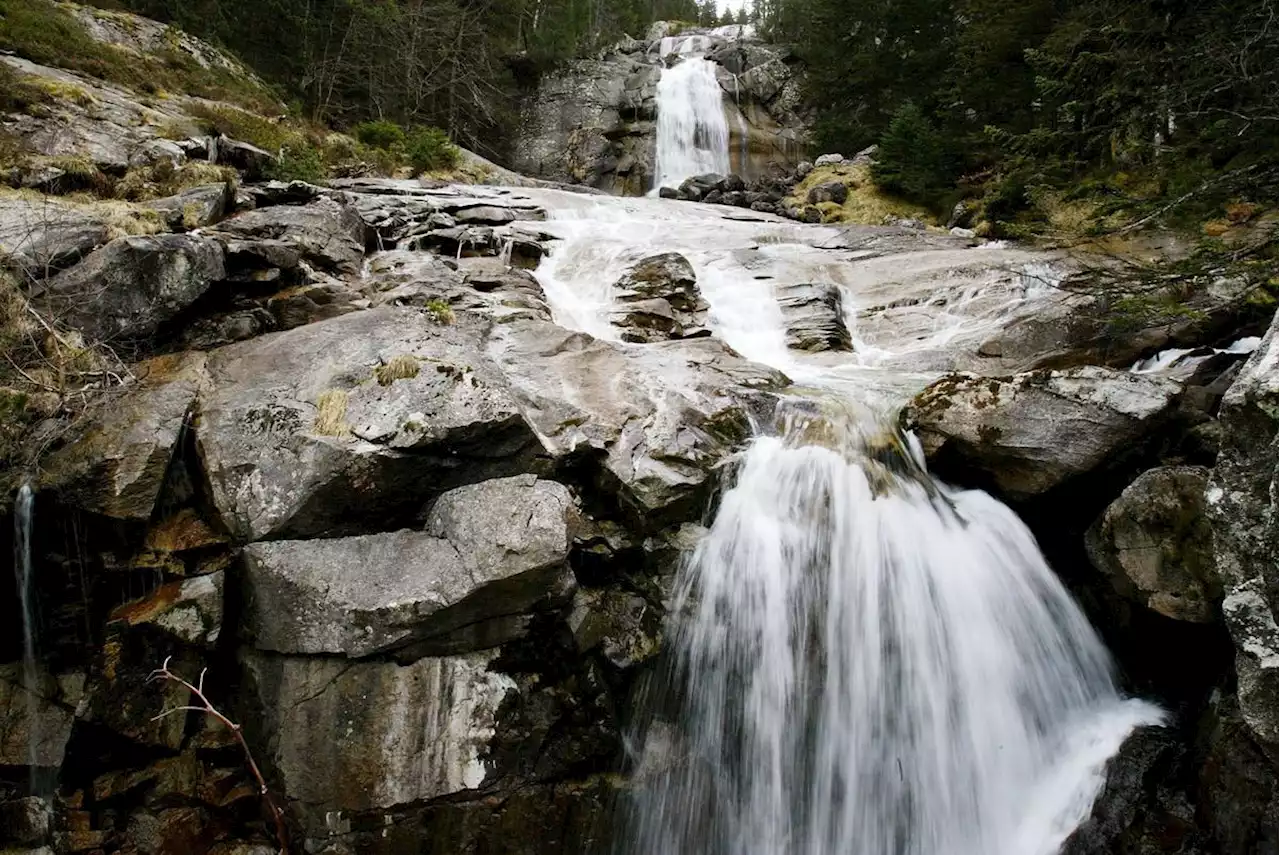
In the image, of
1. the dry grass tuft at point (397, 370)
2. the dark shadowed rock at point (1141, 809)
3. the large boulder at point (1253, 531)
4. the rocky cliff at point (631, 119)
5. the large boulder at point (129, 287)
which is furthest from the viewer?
the rocky cliff at point (631, 119)

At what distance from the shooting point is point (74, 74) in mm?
14781

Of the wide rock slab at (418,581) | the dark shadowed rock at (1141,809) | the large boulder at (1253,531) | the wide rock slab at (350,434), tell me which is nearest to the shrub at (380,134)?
the wide rock slab at (350,434)

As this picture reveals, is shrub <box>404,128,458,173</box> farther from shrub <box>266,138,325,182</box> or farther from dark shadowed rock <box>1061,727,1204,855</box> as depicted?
dark shadowed rock <box>1061,727,1204,855</box>

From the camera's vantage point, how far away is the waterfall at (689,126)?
2972 centimetres

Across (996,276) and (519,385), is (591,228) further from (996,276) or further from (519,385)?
(519,385)

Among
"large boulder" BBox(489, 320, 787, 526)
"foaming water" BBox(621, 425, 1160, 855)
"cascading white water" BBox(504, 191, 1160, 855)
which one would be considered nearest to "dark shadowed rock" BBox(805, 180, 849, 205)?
"large boulder" BBox(489, 320, 787, 526)

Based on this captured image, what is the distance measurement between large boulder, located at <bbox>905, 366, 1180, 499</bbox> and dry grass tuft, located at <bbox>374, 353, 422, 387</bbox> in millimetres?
4998

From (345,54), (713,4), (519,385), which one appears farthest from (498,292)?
(713,4)

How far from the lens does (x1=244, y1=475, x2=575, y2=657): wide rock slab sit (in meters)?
4.76

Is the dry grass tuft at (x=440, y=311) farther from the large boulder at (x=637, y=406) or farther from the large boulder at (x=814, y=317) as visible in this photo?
the large boulder at (x=814, y=317)

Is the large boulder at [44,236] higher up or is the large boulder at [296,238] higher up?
A: the large boulder at [296,238]

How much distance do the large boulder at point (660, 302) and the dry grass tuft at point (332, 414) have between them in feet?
16.1

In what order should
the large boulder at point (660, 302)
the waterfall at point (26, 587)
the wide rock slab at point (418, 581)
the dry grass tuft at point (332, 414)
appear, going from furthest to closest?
1. the large boulder at point (660, 302)
2. the dry grass tuft at point (332, 414)
3. the waterfall at point (26, 587)
4. the wide rock slab at point (418, 581)

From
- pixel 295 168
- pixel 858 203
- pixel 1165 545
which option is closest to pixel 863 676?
pixel 1165 545
